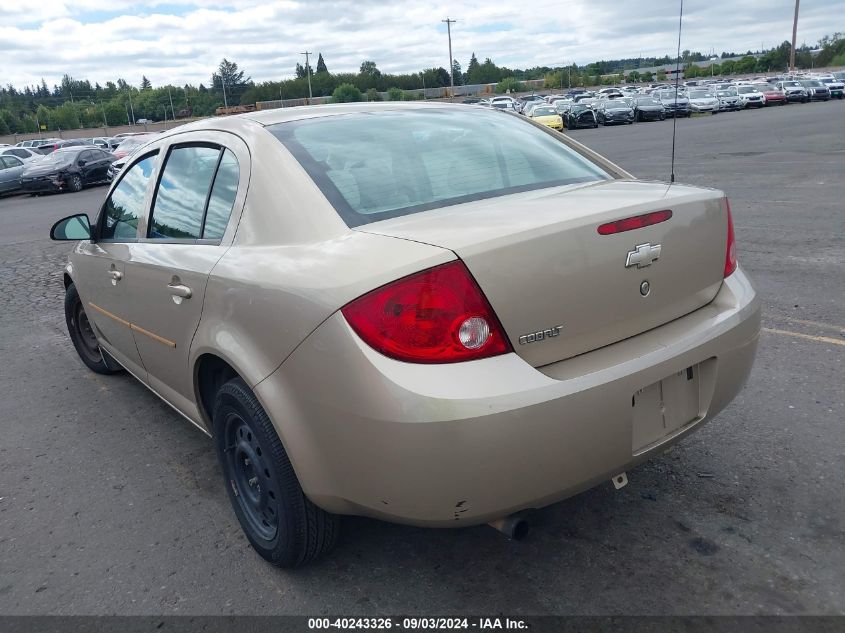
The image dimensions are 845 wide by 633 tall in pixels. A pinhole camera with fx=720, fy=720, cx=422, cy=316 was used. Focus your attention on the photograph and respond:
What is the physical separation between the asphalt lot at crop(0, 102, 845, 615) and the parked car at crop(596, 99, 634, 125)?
1462 inches

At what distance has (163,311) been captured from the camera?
323 cm

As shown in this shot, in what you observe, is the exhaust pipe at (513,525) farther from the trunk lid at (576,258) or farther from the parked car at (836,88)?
the parked car at (836,88)

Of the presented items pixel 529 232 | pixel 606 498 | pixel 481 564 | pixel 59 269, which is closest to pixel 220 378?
pixel 481 564

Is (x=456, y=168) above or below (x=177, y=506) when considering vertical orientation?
above

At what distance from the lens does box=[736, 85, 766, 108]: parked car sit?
46.8m

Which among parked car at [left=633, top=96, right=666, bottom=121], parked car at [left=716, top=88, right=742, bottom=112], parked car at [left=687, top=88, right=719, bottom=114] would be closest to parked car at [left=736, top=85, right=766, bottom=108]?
parked car at [left=716, top=88, right=742, bottom=112]

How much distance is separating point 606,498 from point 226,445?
163 cm

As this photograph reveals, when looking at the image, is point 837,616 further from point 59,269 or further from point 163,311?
point 59,269

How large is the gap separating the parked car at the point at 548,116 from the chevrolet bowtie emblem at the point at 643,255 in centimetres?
3167

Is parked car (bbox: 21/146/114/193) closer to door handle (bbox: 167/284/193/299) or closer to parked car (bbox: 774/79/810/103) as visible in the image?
door handle (bbox: 167/284/193/299)

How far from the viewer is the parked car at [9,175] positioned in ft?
78.3

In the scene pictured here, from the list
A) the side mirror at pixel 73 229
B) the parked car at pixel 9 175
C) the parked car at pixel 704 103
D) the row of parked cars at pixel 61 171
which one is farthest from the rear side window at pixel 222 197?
the parked car at pixel 704 103

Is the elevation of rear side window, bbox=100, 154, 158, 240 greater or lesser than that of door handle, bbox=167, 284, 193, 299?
greater

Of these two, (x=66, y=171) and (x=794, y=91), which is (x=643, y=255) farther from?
(x=794, y=91)
